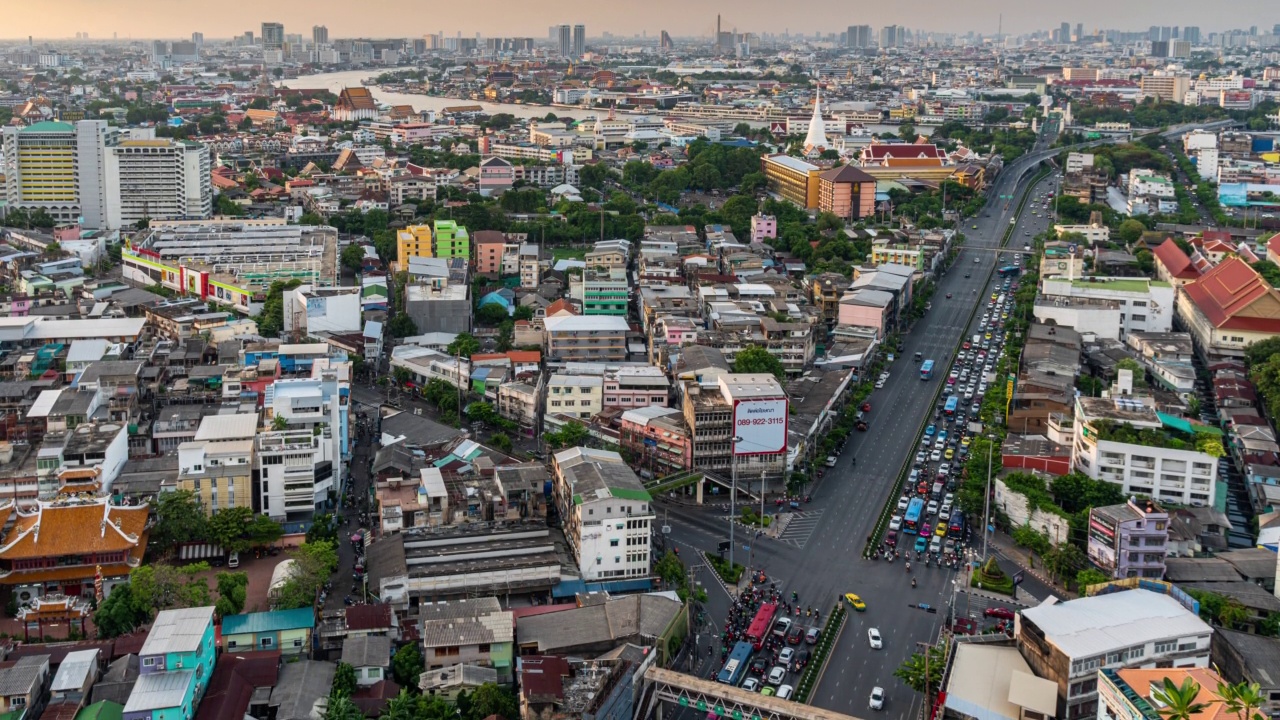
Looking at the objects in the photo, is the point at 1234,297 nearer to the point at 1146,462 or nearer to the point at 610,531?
the point at 1146,462

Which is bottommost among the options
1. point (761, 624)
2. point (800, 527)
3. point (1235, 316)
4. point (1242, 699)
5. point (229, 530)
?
point (761, 624)

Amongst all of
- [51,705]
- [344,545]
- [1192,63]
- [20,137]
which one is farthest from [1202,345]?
[1192,63]

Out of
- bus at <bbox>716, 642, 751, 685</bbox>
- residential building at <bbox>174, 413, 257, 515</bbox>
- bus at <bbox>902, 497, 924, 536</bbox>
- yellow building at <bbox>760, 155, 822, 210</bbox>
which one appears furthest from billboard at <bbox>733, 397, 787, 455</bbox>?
yellow building at <bbox>760, 155, 822, 210</bbox>

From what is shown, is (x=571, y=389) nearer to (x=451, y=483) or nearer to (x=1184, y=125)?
(x=451, y=483)

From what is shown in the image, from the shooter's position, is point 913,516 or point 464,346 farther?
point 464,346

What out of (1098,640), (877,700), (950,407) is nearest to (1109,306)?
(950,407)
